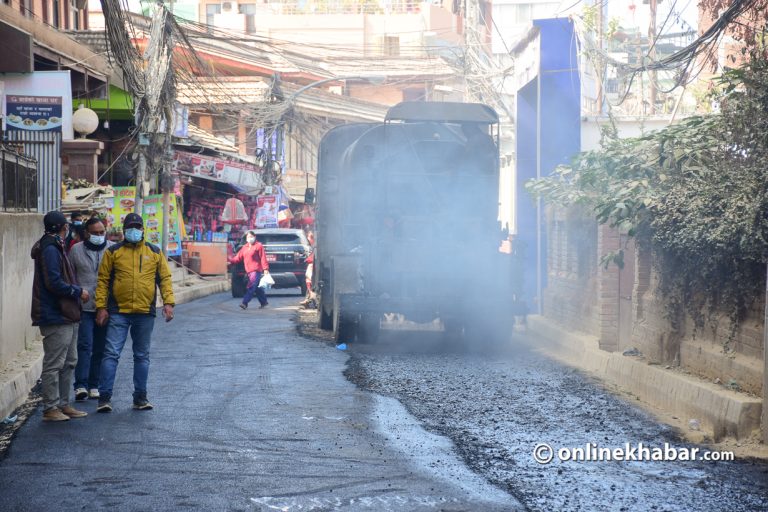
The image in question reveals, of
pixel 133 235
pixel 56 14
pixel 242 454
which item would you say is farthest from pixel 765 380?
pixel 56 14

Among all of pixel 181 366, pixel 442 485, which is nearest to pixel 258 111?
pixel 181 366

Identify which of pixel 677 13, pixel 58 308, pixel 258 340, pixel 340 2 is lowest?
pixel 258 340

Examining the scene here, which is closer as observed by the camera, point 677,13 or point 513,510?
point 513,510

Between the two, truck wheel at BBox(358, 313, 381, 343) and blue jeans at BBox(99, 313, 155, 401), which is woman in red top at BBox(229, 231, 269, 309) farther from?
blue jeans at BBox(99, 313, 155, 401)

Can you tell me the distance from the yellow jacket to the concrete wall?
1963mm

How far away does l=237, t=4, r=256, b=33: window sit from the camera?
64.5m

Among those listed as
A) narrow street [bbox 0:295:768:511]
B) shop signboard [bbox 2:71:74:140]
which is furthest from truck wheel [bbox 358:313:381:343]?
shop signboard [bbox 2:71:74:140]

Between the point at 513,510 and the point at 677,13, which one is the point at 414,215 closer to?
the point at 677,13

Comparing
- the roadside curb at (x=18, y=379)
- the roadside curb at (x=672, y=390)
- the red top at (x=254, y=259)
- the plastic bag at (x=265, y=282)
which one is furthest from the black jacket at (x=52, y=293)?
the red top at (x=254, y=259)

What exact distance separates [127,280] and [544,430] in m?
4.14

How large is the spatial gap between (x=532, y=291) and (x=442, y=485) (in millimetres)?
17405

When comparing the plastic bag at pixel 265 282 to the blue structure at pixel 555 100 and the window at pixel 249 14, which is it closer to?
the blue structure at pixel 555 100

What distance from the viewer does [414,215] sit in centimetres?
1661

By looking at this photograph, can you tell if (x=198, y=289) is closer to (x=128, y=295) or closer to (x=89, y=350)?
(x=89, y=350)
